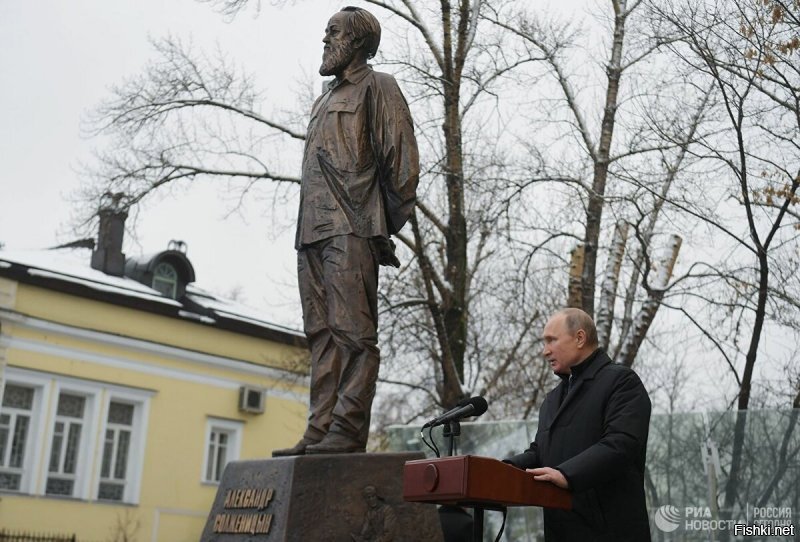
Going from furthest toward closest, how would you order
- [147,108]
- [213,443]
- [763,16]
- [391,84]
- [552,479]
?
[213,443]
[147,108]
[763,16]
[391,84]
[552,479]

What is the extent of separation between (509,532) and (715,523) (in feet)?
8.87

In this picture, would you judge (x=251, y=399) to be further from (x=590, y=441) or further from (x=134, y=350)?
(x=590, y=441)

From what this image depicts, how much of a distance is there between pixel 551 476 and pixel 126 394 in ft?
67.4

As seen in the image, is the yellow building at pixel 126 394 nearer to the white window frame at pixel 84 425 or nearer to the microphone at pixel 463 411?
the white window frame at pixel 84 425

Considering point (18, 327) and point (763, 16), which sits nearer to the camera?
point (763, 16)

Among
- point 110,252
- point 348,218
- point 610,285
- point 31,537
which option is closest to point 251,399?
point 110,252

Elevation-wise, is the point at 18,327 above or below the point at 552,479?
above

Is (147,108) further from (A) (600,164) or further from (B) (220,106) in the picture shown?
(A) (600,164)

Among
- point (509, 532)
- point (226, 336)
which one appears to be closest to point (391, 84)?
point (509, 532)

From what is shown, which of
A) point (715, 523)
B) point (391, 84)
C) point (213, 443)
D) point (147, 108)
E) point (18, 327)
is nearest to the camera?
point (391, 84)

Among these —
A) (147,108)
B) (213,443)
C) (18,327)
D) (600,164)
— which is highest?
(147,108)

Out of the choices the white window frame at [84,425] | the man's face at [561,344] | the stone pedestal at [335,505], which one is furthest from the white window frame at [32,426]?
the man's face at [561,344]

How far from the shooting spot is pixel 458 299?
16000 millimetres

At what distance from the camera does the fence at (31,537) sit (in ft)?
65.0
